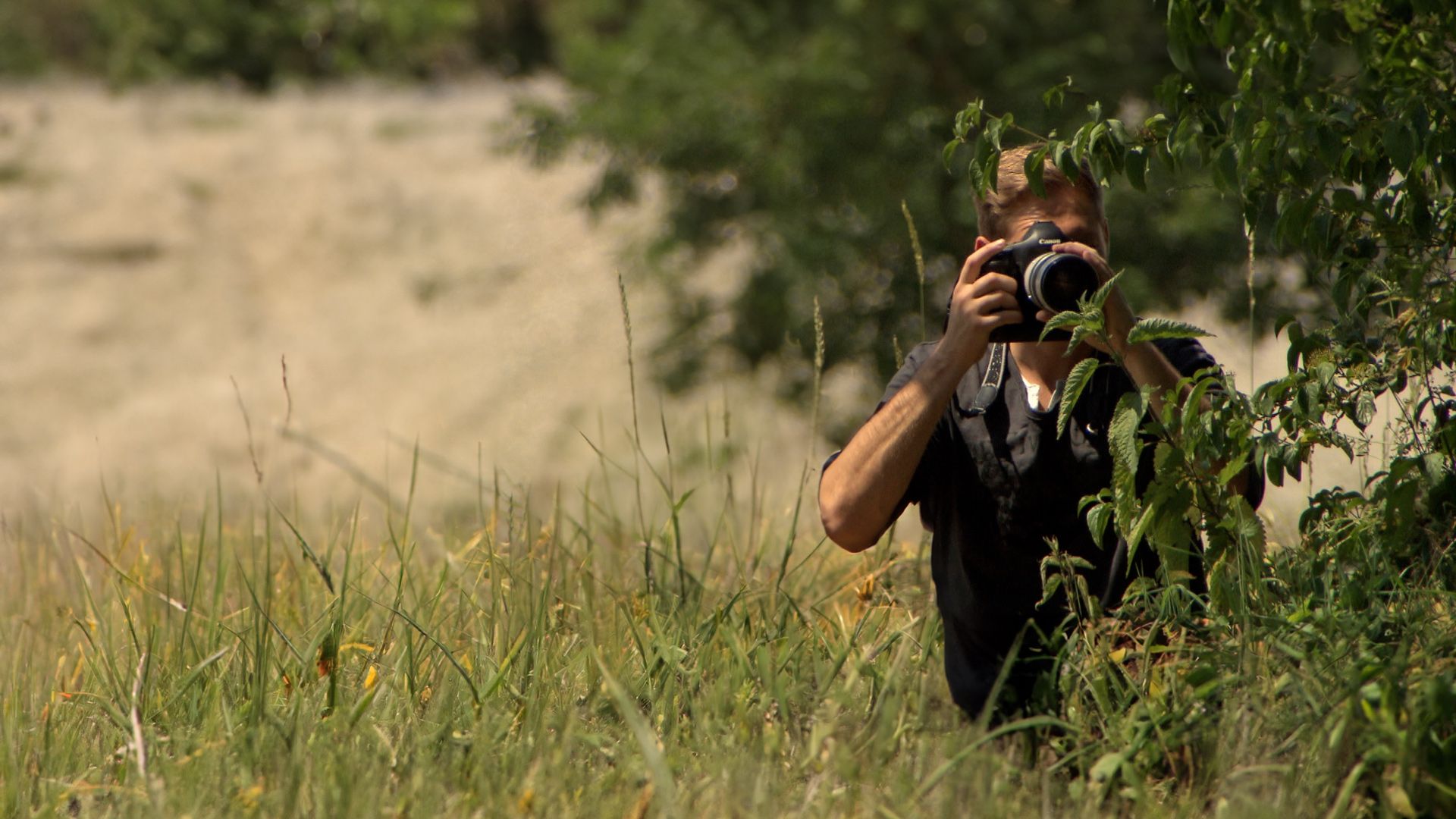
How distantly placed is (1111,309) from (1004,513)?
39cm

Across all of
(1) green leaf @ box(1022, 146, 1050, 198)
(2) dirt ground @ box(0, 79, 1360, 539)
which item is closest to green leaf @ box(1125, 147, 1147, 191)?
(1) green leaf @ box(1022, 146, 1050, 198)

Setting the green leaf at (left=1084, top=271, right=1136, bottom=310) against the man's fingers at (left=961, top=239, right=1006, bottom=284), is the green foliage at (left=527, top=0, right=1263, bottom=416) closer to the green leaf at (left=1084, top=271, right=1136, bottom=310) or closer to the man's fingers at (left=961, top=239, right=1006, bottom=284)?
the man's fingers at (left=961, top=239, right=1006, bottom=284)

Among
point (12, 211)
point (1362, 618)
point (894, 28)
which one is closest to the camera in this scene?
point (1362, 618)

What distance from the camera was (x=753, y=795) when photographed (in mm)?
1994

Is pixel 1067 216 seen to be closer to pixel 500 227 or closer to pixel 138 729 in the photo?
pixel 138 729

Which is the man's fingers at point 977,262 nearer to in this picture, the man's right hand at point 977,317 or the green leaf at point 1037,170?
the man's right hand at point 977,317

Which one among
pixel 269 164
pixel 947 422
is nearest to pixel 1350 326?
pixel 947 422

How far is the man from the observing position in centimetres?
229

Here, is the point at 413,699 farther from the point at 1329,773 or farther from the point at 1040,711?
the point at 1329,773

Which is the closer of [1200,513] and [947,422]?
[1200,513]

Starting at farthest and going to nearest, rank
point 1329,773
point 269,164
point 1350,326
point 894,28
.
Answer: point 269,164 < point 894,28 < point 1350,326 < point 1329,773

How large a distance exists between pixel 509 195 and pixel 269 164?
12.7 ft

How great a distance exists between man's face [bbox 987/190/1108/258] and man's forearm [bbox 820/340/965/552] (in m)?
0.37

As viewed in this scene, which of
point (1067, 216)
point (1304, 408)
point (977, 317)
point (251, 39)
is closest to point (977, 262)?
point (977, 317)
